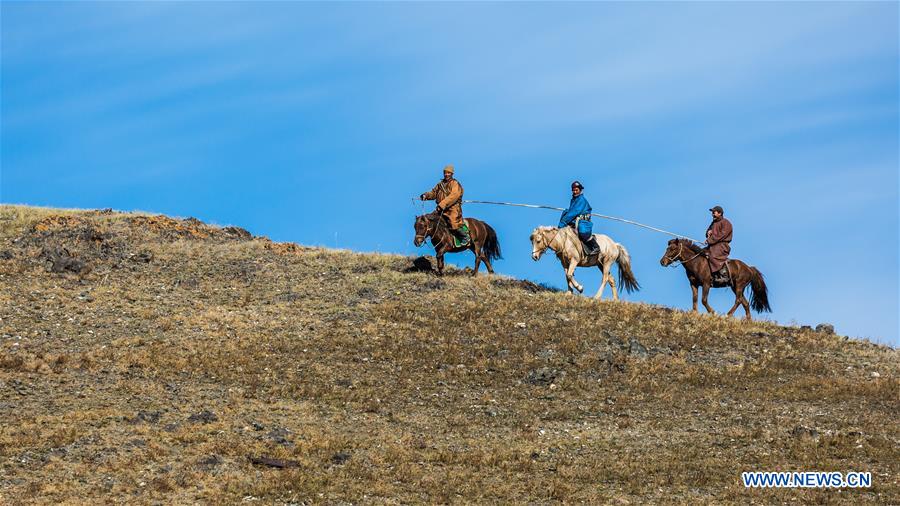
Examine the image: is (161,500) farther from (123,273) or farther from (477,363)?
(123,273)

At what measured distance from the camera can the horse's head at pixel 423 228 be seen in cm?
3222

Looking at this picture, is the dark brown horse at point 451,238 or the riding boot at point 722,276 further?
the dark brown horse at point 451,238

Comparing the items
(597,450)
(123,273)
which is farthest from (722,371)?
(123,273)

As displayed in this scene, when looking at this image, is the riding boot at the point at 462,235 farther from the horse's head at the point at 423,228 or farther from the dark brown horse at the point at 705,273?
the dark brown horse at the point at 705,273

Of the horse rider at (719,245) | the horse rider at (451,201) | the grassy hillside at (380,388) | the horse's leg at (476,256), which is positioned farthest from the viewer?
the horse's leg at (476,256)

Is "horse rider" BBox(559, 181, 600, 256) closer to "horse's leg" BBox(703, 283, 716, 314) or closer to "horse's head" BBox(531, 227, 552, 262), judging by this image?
"horse's head" BBox(531, 227, 552, 262)

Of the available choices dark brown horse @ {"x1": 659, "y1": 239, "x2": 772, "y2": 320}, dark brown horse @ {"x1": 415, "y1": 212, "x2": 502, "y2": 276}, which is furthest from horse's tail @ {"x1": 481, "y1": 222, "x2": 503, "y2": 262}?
dark brown horse @ {"x1": 659, "y1": 239, "x2": 772, "y2": 320}

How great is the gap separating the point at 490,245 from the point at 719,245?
22.6ft

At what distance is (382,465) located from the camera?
19.5 metres

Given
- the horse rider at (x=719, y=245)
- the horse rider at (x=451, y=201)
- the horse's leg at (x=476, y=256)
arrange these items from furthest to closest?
the horse's leg at (x=476, y=256)
the horse rider at (x=451, y=201)
the horse rider at (x=719, y=245)

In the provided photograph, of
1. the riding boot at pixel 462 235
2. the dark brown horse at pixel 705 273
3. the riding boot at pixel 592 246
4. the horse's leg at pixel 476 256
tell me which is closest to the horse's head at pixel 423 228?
the riding boot at pixel 462 235

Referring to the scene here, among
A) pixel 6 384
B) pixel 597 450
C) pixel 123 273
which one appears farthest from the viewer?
pixel 123 273

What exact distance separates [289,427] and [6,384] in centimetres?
642

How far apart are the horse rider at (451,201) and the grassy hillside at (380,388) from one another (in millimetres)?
1351
